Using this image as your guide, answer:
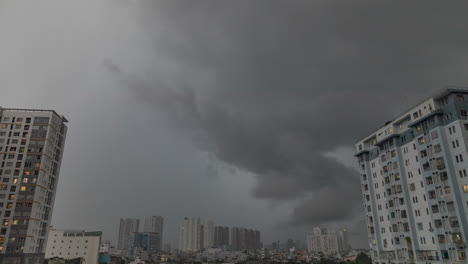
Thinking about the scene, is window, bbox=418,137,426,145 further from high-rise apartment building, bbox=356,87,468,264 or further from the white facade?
the white facade

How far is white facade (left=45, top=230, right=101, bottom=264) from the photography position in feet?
581

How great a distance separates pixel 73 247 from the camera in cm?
17875

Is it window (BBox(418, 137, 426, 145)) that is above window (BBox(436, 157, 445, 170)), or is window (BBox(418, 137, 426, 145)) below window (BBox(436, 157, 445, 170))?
above

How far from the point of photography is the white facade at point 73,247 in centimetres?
17700

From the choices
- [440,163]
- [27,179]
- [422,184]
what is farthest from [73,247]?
[440,163]

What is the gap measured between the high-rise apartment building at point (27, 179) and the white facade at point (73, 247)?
6502 centimetres

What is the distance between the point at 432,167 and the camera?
84.2 metres

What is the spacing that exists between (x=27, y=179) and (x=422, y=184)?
130 meters

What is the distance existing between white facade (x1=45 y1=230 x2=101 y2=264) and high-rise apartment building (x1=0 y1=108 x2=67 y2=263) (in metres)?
65.0

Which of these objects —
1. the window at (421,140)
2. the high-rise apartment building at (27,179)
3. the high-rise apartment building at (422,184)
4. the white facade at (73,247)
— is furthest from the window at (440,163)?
the white facade at (73,247)

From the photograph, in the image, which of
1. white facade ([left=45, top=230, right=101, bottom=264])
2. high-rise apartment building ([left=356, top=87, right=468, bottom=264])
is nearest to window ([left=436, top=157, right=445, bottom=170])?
high-rise apartment building ([left=356, top=87, right=468, bottom=264])

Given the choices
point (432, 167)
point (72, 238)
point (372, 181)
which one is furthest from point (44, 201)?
point (432, 167)

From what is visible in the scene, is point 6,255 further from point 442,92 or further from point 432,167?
point 442,92

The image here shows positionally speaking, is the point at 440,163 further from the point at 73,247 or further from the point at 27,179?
the point at 73,247
